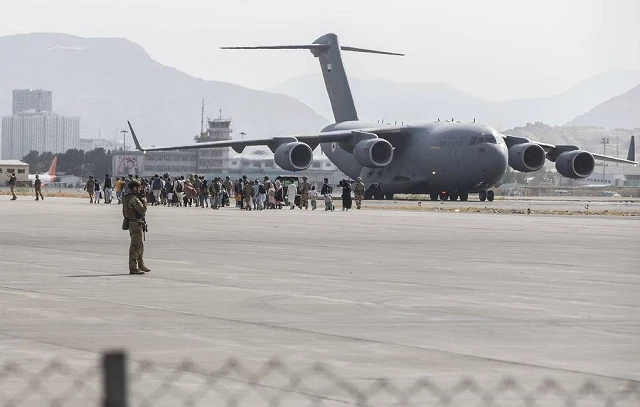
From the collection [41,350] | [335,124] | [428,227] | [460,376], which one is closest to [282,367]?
[460,376]

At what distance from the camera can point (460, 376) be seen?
37.4ft

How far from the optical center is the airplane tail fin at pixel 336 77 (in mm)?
85438

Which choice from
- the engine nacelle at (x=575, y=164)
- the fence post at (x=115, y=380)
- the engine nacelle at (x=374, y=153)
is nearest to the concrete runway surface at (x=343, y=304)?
the fence post at (x=115, y=380)

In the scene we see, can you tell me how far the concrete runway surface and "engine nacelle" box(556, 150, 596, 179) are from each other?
126 feet

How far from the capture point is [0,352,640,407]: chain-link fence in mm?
10125

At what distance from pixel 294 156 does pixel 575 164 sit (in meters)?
16.0

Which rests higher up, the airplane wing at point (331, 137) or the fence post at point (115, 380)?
the airplane wing at point (331, 137)

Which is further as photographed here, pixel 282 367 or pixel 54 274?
pixel 54 274

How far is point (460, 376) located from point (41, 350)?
166 inches

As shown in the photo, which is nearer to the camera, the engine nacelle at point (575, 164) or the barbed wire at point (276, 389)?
the barbed wire at point (276, 389)

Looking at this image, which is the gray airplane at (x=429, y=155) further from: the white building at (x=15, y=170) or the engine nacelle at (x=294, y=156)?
the white building at (x=15, y=170)

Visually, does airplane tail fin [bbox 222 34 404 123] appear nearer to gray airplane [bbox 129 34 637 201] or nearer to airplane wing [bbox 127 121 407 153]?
gray airplane [bbox 129 34 637 201]

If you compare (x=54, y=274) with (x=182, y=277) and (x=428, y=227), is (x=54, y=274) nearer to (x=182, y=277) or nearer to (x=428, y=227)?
(x=182, y=277)

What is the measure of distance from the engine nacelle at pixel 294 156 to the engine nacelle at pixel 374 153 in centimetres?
289
